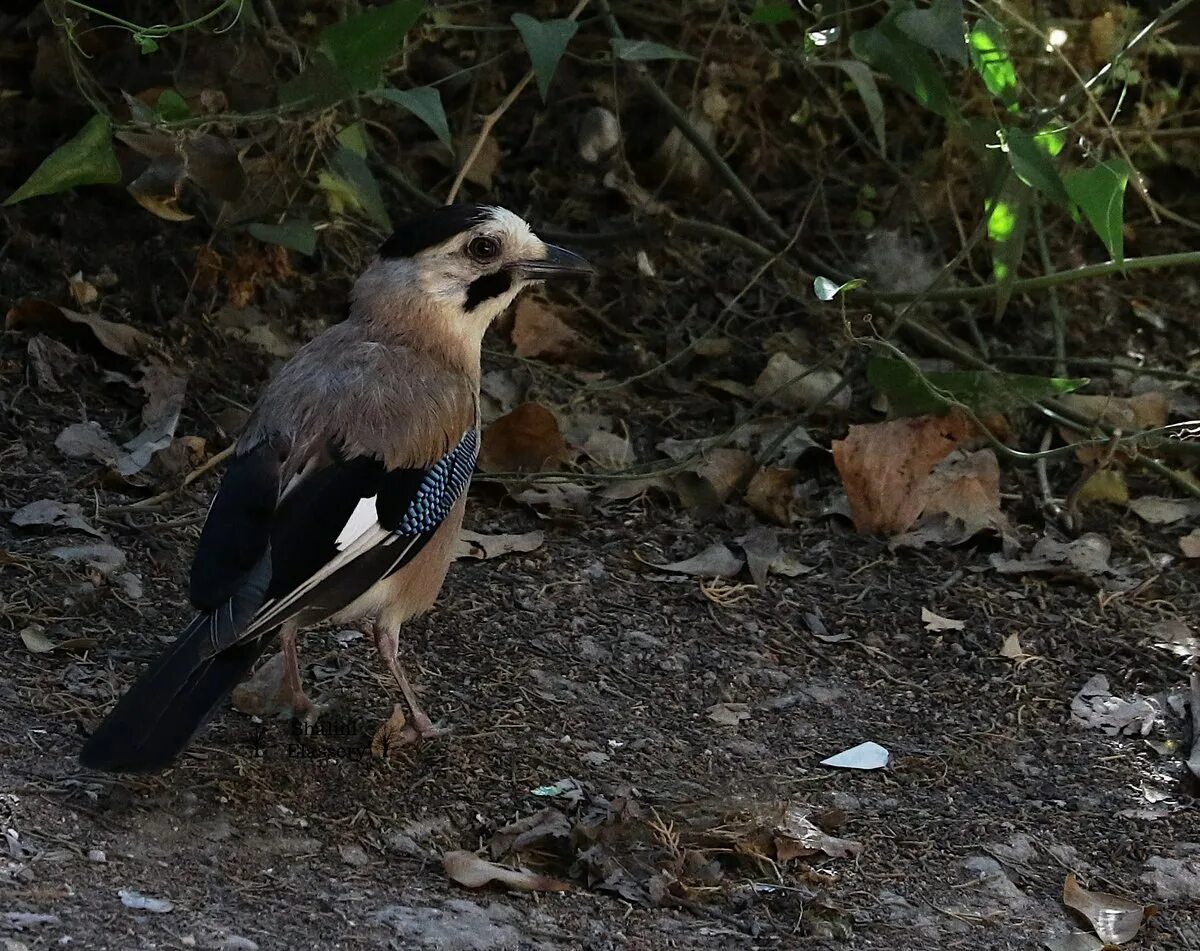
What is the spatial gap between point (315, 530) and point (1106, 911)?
171 cm

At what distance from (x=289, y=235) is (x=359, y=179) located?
10.1 inches

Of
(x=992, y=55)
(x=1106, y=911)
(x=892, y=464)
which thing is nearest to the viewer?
(x=1106, y=911)

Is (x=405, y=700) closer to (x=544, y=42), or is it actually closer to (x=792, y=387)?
(x=544, y=42)

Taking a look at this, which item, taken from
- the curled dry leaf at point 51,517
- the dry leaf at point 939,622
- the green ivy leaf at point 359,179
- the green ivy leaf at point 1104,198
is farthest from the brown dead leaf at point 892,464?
the curled dry leaf at point 51,517

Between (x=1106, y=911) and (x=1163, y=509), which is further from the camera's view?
(x=1163, y=509)

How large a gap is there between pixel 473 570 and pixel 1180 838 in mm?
1821

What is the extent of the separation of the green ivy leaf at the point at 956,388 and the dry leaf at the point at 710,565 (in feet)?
2.01

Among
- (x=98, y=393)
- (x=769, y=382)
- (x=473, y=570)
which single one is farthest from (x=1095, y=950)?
(x=98, y=393)

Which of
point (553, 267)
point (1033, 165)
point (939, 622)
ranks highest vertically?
point (1033, 165)

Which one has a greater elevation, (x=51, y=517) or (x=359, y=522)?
(x=359, y=522)

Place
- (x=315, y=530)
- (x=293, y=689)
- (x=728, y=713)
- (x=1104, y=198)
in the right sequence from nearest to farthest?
1. (x=315, y=530)
2. (x=293, y=689)
3. (x=1104, y=198)
4. (x=728, y=713)

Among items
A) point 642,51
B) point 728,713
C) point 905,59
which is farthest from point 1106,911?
point 642,51

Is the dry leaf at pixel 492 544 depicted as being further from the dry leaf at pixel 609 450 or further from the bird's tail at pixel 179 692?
the bird's tail at pixel 179 692

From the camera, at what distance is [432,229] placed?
432 centimetres
